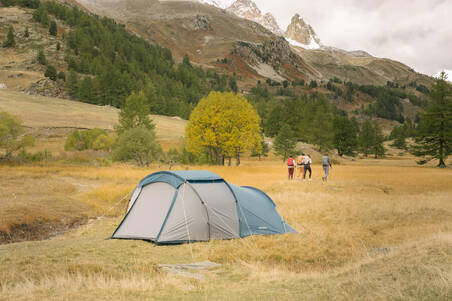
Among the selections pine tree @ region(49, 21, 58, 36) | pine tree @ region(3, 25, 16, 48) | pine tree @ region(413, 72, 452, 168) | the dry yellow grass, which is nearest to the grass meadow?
the dry yellow grass

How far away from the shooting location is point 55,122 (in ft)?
251

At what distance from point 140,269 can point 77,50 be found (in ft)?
539

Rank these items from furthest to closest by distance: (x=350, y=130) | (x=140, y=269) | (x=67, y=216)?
1. (x=350, y=130)
2. (x=67, y=216)
3. (x=140, y=269)

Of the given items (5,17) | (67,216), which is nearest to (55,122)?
(67,216)

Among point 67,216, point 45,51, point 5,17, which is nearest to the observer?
point 67,216

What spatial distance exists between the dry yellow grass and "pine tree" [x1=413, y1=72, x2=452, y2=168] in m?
36.4

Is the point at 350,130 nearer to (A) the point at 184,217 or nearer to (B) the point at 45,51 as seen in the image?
(A) the point at 184,217

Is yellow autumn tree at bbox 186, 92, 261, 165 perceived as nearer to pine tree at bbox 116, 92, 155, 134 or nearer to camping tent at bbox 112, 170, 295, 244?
pine tree at bbox 116, 92, 155, 134

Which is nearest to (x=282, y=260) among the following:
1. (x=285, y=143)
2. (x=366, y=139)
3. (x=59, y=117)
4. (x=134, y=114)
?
(x=134, y=114)

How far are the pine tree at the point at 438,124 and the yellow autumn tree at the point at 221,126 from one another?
26534 millimetres

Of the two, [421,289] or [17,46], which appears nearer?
[421,289]

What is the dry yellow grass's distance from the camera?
688 centimetres

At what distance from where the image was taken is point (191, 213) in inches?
557

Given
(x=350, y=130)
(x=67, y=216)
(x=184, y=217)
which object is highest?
(x=350, y=130)
